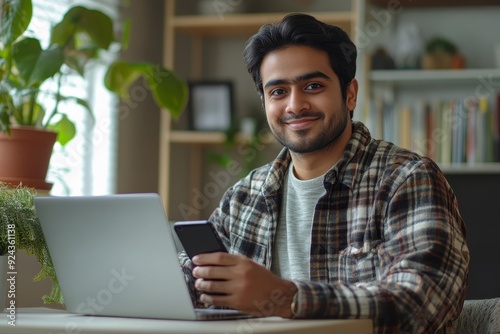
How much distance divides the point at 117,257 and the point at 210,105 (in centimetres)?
254

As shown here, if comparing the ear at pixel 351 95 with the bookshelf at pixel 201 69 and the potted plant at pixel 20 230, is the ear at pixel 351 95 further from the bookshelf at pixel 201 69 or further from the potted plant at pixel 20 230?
the bookshelf at pixel 201 69

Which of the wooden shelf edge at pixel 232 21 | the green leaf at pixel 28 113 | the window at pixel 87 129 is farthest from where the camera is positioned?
the wooden shelf edge at pixel 232 21

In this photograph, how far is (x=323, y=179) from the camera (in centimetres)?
179

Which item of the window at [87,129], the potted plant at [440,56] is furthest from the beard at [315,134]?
the potted plant at [440,56]

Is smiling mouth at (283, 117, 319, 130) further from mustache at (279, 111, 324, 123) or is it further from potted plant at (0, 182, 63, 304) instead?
potted plant at (0, 182, 63, 304)

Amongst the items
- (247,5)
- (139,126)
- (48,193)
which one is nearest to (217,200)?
(139,126)

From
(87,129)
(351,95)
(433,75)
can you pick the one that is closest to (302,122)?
(351,95)

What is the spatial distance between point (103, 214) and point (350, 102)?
75cm

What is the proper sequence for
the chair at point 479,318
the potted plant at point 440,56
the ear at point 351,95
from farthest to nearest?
the potted plant at point 440,56 < the ear at point 351,95 < the chair at point 479,318

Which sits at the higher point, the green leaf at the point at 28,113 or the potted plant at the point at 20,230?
the green leaf at the point at 28,113

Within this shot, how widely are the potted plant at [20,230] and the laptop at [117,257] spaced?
148 mm

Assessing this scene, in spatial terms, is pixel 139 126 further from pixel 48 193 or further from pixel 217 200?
pixel 48 193

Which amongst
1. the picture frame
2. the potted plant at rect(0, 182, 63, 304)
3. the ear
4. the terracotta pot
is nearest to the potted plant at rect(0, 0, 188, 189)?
the terracotta pot

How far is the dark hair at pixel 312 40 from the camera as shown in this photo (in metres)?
1.78
